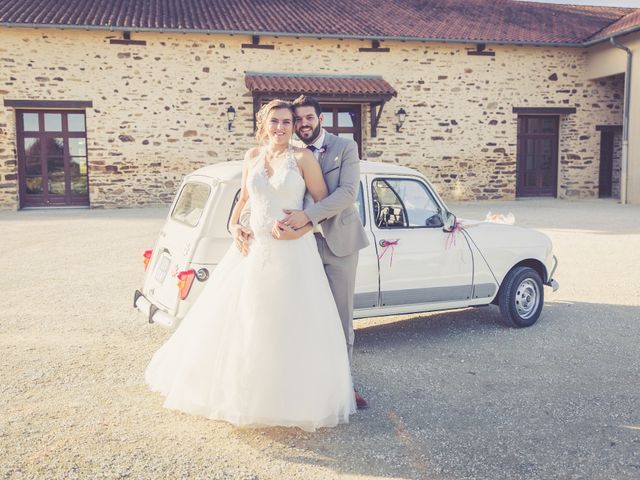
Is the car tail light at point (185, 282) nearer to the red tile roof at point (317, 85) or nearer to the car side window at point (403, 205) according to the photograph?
the car side window at point (403, 205)

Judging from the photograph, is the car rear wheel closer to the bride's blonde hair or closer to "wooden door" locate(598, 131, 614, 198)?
the bride's blonde hair

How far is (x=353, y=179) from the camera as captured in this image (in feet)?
11.6

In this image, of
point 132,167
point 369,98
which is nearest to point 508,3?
point 369,98

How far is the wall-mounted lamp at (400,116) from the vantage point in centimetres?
1753

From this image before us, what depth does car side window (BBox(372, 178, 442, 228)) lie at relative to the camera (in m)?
4.80

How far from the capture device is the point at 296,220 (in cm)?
332

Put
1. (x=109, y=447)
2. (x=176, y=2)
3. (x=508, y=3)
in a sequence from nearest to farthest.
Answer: (x=109, y=447), (x=176, y=2), (x=508, y=3)

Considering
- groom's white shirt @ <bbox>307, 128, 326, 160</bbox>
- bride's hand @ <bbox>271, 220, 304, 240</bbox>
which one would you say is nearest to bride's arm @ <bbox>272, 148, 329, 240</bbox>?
bride's hand @ <bbox>271, 220, 304, 240</bbox>

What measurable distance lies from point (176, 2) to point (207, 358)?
54.1 ft

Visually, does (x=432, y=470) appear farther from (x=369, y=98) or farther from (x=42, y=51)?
(x=42, y=51)

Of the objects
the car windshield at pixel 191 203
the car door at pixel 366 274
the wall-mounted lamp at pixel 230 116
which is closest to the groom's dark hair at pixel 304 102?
the car windshield at pixel 191 203

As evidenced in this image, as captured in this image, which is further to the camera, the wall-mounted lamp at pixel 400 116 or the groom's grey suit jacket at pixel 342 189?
the wall-mounted lamp at pixel 400 116

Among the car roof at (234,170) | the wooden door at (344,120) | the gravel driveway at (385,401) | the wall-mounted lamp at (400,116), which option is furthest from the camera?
the wooden door at (344,120)

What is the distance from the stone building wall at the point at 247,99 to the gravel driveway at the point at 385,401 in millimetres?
9887
